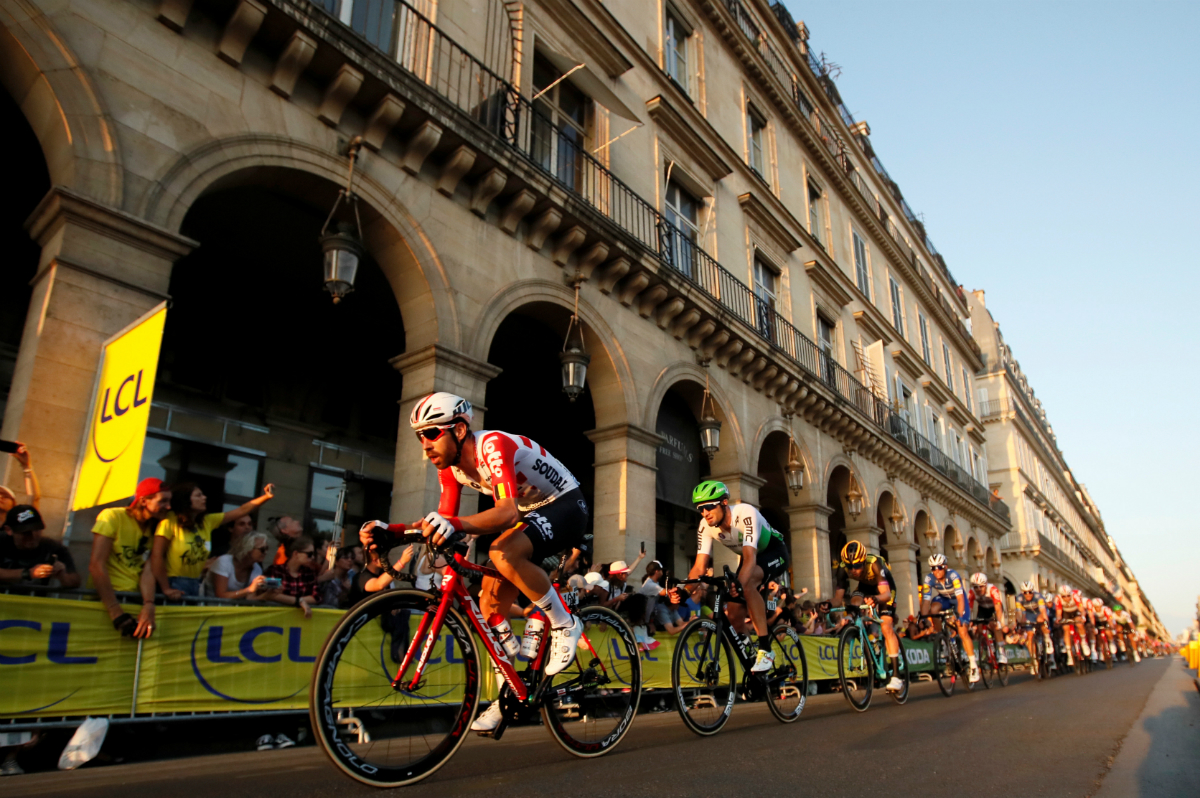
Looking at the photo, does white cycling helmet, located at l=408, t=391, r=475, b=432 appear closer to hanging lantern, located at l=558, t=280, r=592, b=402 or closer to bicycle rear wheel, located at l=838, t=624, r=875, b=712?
bicycle rear wheel, located at l=838, t=624, r=875, b=712

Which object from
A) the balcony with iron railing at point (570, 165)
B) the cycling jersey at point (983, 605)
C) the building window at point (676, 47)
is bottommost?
the cycling jersey at point (983, 605)

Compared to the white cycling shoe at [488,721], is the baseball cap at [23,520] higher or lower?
higher

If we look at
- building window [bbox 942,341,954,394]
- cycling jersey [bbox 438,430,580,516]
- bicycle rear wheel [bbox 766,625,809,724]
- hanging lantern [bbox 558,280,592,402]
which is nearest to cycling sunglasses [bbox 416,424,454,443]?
cycling jersey [bbox 438,430,580,516]

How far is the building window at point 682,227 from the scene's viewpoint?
49.8 feet

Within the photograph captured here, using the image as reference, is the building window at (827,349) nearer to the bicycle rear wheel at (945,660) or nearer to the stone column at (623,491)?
the stone column at (623,491)

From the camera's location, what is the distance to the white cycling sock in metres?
3.94

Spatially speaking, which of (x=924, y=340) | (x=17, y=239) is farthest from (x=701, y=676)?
(x=924, y=340)

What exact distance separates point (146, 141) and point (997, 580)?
3612cm

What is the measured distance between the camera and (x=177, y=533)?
598 cm

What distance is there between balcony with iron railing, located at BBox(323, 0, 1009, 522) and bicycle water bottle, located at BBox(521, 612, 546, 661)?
24.9 feet

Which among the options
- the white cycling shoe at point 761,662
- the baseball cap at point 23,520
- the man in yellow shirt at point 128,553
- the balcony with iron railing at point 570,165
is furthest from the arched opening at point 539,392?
the baseball cap at point 23,520

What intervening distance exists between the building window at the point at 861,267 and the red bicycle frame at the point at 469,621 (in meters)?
23.8

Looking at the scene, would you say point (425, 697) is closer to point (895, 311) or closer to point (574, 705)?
point (574, 705)

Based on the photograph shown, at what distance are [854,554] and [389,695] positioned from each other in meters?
6.26
